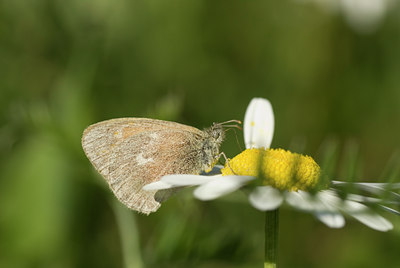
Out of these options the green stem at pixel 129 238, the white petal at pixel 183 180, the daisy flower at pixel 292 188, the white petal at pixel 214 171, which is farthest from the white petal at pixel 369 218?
the green stem at pixel 129 238

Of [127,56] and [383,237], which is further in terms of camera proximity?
[127,56]

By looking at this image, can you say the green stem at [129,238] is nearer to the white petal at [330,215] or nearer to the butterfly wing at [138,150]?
the butterfly wing at [138,150]

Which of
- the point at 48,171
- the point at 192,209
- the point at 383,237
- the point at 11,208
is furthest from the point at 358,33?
the point at 11,208

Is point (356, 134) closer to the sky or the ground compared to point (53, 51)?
closer to the ground

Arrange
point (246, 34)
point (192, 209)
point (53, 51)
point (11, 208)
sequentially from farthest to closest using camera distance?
1. point (246, 34)
2. point (53, 51)
3. point (11, 208)
4. point (192, 209)

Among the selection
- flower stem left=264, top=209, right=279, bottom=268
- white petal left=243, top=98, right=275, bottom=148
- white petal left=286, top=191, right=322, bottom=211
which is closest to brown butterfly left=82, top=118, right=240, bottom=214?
white petal left=243, top=98, right=275, bottom=148

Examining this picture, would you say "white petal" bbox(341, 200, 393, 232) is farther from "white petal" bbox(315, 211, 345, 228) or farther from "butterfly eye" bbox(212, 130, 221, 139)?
"butterfly eye" bbox(212, 130, 221, 139)

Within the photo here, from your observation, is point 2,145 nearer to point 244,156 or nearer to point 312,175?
point 244,156

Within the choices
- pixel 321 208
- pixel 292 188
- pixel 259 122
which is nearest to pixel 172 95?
pixel 259 122
